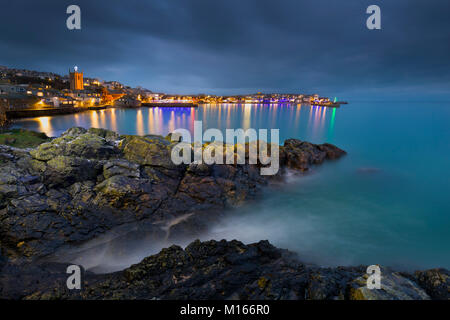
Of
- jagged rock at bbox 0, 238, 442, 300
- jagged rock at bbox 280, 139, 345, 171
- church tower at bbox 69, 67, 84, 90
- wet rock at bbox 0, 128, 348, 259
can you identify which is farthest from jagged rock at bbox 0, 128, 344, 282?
church tower at bbox 69, 67, 84, 90

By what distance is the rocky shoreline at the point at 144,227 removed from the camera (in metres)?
4.56

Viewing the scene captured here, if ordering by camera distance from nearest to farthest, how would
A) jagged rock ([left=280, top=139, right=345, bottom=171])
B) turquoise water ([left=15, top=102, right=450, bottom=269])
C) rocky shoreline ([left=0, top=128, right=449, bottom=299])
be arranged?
rocky shoreline ([left=0, top=128, right=449, bottom=299]), turquoise water ([left=15, top=102, right=450, bottom=269]), jagged rock ([left=280, top=139, right=345, bottom=171])

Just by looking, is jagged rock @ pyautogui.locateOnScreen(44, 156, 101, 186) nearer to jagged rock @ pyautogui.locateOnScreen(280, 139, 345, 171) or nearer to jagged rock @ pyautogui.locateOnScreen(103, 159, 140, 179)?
jagged rock @ pyautogui.locateOnScreen(103, 159, 140, 179)

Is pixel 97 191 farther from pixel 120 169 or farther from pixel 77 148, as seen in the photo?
pixel 77 148

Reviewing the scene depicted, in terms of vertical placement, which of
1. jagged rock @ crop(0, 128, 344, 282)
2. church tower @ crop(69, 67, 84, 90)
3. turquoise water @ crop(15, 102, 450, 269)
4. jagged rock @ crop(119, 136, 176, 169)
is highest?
church tower @ crop(69, 67, 84, 90)

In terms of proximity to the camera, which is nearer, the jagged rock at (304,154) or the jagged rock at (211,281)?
the jagged rock at (211,281)

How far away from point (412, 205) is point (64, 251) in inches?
604

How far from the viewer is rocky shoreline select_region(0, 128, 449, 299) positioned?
15.0 feet

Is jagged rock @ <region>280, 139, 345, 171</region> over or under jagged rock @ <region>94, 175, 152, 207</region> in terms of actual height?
over

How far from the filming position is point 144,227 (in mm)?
8070

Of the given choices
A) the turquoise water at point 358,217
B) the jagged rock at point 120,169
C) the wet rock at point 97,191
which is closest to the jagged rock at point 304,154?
the turquoise water at point 358,217

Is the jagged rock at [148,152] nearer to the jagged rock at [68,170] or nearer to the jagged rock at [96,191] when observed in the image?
the jagged rock at [96,191]

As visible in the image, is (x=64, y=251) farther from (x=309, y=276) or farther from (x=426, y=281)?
(x=426, y=281)
